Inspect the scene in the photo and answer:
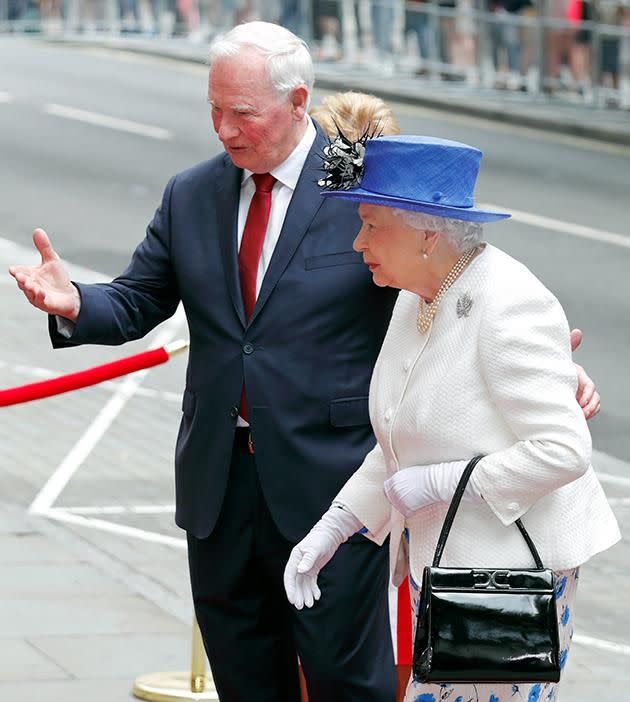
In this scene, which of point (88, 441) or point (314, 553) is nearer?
point (314, 553)

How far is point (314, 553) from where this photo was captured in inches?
175

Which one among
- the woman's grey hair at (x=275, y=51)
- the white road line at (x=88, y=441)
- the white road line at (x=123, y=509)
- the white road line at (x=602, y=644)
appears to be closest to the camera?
the woman's grey hair at (x=275, y=51)

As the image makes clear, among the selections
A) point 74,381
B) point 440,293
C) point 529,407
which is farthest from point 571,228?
point 529,407

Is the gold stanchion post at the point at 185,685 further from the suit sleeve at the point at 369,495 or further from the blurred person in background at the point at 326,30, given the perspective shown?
the blurred person in background at the point at 326,30

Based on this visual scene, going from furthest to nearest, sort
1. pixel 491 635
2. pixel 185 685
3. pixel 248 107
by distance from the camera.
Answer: pixel 185 685 → pixel 248 107 → pixel 491 635

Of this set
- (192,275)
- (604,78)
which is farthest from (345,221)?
(604,78)

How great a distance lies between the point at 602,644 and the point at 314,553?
2.97m

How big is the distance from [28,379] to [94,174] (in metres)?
9.12

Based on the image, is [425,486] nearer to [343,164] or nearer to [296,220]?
[343,164]

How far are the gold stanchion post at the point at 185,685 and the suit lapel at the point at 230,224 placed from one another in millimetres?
1725

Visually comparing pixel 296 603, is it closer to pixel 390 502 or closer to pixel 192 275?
pixel 390 502

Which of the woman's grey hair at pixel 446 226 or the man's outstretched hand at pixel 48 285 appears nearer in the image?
the woman's grey hair at pixel 446 226

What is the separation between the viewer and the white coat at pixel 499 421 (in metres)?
4.11

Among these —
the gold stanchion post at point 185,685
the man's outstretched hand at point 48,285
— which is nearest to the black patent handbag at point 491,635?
the man's outstretched hand at point 48,285
